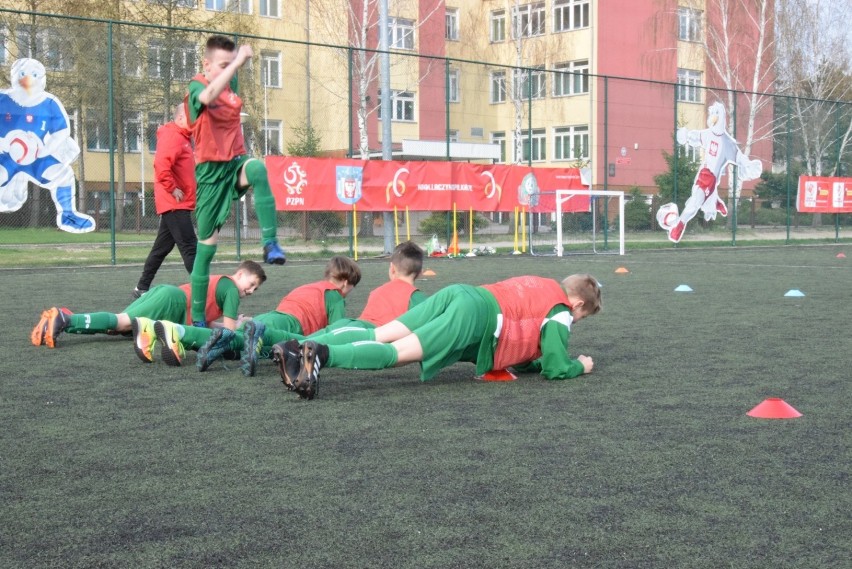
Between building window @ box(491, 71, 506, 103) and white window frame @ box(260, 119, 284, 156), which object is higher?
building window @ box(491, 71, 506, 103)

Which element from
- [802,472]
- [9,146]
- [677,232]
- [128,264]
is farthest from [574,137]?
[802,472]

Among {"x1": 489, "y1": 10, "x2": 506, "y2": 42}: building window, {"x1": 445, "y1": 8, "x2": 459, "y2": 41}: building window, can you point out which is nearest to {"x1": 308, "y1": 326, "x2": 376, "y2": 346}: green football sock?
{"x1": 445, "y1": 8, "x2": 459, "y2": 41}: building window

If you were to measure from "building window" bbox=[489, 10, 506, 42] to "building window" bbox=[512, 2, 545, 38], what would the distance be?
2.82 ft

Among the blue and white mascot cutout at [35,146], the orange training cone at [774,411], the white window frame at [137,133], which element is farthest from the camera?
the white window frame at [137,133]

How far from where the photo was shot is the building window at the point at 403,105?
2754cm

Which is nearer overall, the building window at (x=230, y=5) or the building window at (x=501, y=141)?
the building window at (x=501, y=141)

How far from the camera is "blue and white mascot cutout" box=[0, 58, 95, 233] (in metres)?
13.7

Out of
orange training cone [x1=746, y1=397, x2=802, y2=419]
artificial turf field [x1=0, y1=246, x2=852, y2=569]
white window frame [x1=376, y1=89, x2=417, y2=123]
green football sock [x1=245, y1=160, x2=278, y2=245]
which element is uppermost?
white window frame [x1=376, y1=89, x2=417, y2=123]

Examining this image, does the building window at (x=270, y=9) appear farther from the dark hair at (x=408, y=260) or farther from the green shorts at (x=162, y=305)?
the dark hair at (x=408, y=260)

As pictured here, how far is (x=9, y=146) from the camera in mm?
13602

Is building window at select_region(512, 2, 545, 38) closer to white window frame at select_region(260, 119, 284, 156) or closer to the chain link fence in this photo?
the chain link fence

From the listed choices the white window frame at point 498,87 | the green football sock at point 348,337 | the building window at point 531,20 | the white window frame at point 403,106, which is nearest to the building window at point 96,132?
the white window frame at point 498,87

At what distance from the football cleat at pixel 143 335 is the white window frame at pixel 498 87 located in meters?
17.6

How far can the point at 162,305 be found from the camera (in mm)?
5895
